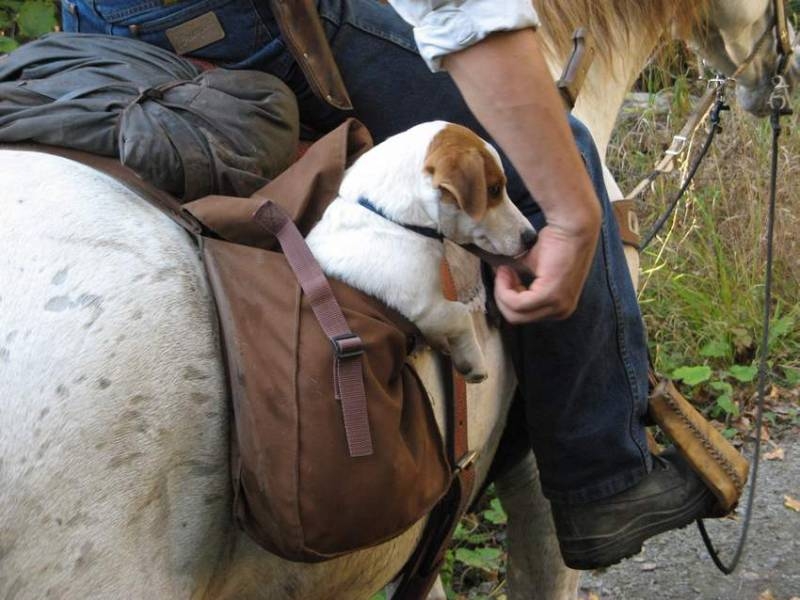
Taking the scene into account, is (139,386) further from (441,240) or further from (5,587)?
(441,240)

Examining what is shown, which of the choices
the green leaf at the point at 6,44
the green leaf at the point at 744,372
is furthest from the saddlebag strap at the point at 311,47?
the green leaf at the point at 744,372

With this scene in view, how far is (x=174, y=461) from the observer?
1.67 meters

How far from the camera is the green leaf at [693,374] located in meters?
4.83

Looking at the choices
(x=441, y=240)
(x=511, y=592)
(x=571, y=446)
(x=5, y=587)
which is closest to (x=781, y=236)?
(x=511, y=592)

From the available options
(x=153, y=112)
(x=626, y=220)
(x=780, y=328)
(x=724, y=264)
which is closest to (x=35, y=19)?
(x=153, y=112)

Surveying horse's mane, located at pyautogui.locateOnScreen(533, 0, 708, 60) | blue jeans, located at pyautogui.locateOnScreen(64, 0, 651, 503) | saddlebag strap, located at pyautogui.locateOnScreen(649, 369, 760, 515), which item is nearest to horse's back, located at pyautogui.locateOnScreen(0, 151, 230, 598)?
blue jeans, located at pyautogui.locateOnScreen(64, 0, 651, 503)

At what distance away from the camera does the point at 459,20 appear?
5.75 ft

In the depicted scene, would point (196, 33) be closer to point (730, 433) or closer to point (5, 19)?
point (5, 19)

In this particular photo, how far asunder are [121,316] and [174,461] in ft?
0.79

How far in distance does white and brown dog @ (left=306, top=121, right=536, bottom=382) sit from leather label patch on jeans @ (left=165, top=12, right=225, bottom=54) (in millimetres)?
426

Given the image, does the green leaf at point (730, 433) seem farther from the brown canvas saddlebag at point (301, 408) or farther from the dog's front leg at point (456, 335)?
the brown canvas saddlebag at point (301, 408)

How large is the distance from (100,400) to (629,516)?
1.40 metres

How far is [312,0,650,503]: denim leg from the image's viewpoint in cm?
232

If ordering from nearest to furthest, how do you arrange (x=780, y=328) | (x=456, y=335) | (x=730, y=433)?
1. (x=456, y=335)
2. (x=730, y=433)
3. (x=780, y=328)
